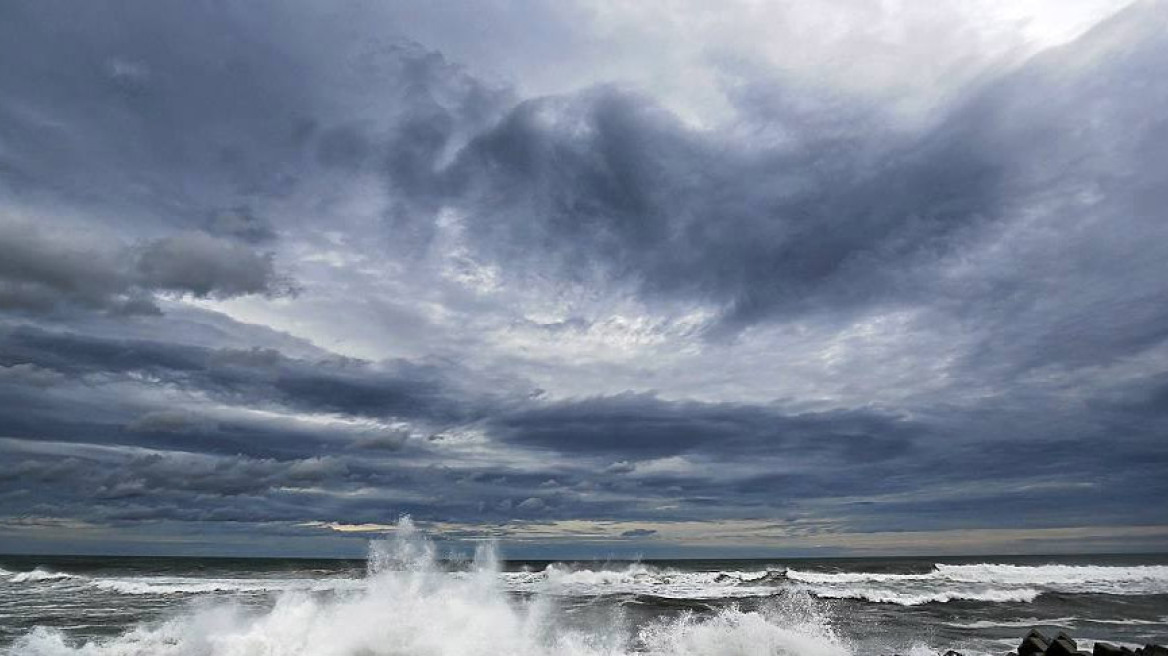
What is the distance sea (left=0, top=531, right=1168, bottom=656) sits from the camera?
18.3 m

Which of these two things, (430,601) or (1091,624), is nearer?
(430,601)

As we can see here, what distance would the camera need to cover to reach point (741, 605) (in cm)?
3325

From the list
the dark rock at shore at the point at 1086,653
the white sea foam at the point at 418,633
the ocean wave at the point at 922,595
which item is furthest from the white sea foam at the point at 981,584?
the dark rock at shore at the point at 1086,653

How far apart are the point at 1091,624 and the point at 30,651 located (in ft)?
114

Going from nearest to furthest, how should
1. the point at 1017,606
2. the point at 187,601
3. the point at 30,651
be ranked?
the point at 30,651 < the point at 1017,606 < the point at 187,601

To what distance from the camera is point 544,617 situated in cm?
2603

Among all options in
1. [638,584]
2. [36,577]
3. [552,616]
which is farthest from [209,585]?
[552,616]

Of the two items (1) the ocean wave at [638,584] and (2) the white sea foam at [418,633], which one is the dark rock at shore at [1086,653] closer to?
(2) the white sea foam at [418,633]

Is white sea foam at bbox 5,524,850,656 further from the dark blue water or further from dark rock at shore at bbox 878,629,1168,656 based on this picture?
dark rock at shore at bbox 878,629,1168,656

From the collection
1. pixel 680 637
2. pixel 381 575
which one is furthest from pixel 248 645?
pixel 680 637

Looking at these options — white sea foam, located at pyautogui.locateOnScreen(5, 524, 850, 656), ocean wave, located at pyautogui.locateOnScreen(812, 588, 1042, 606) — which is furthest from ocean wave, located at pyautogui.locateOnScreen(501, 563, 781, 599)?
white sea foam, located at pyautogui.locateOnScreen(5, 524, 850, 656)

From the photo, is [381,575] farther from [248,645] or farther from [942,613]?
[942,613]

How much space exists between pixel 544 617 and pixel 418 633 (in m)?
8.36

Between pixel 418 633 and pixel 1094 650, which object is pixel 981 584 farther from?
pixel 418 633
